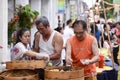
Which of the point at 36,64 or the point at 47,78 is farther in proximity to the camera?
the point at 36,64

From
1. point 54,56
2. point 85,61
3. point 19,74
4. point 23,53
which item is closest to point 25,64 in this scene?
point 19,74

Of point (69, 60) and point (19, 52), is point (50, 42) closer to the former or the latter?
point (69, 60)

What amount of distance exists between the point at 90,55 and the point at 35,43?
0.93 metres

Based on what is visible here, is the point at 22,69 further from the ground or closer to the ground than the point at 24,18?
closer to the ground

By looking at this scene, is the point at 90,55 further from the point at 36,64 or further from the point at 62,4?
the point at 62,4

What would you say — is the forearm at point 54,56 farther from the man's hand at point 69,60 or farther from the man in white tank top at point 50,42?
the man's hand at point 69,60

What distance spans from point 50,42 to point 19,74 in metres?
1.27

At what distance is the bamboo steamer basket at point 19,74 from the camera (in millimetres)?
4039

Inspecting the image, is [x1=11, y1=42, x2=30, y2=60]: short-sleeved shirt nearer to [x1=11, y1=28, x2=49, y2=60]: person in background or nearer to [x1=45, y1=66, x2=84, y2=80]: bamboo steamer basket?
[x1=11, y1=28, x2=49, y2=60]: person in background

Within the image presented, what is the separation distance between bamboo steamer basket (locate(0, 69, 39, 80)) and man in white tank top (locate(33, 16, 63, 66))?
101cm

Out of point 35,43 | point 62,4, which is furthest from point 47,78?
point 62,4

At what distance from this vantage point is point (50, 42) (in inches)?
215

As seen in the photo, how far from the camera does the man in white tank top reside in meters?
5.31

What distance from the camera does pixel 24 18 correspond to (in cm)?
930
